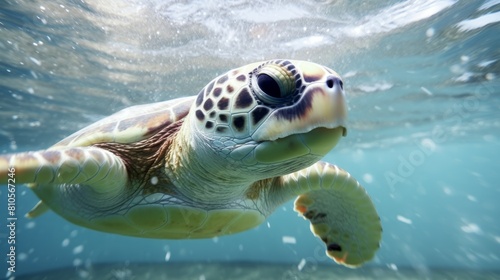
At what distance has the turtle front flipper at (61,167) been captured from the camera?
1.67 metres

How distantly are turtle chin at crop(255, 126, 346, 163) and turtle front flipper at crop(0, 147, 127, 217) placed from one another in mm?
1053

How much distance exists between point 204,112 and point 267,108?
454mm

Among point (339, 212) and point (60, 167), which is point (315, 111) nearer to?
point (60, 167)

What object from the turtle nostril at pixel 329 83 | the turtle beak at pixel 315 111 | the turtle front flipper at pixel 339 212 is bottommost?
the turtle front flipper at pixel 339 212

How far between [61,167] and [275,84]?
1.32 meters

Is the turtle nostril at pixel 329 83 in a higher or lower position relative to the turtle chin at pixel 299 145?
higher

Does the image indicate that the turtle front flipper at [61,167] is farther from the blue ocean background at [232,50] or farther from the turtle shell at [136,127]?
the blue ocean background at [232,50]

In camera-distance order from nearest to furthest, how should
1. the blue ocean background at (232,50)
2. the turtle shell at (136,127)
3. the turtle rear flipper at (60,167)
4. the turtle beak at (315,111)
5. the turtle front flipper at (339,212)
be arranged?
the turtle beak at (315,111) → the turtle rear flipper at (60,167) → the turtle shell at (136,127) → the turtle front flipper at (339,212) → the blue ocean background at (232,50)

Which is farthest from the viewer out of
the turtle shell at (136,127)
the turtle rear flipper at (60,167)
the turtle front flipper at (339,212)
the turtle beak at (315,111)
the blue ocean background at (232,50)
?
the blue ocean background at (232,50)

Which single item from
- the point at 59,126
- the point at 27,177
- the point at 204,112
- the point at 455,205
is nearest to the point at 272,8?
the point at 204,112

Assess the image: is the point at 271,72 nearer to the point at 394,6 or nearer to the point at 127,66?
the point at 394,6

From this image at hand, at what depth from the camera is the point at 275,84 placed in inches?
56.9

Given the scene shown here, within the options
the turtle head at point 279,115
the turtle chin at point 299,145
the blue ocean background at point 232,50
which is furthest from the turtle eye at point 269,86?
the blue ocean background at point 232,50

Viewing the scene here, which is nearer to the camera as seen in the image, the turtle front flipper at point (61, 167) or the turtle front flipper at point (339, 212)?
the turtle front flipper at point (61, 167)
